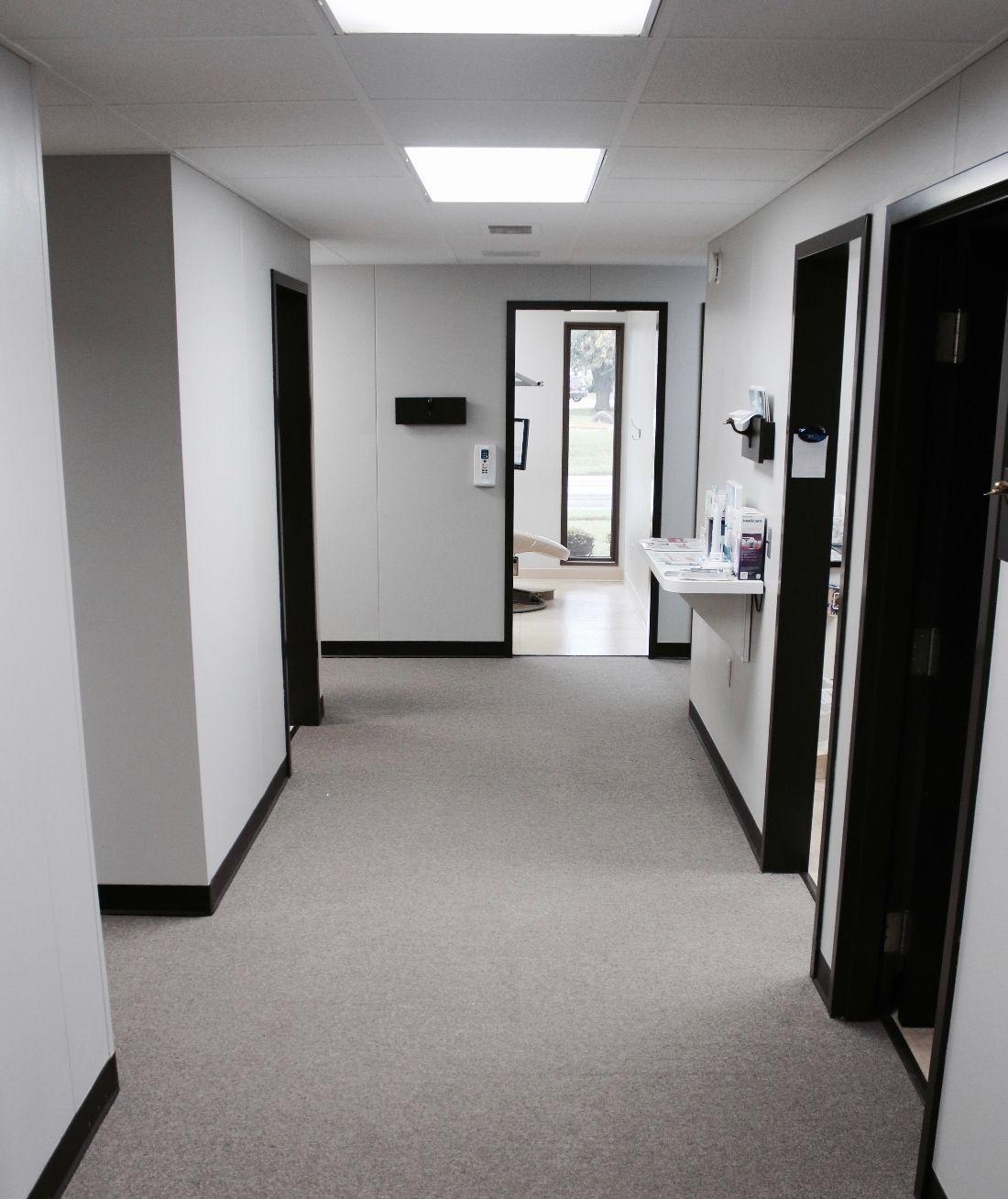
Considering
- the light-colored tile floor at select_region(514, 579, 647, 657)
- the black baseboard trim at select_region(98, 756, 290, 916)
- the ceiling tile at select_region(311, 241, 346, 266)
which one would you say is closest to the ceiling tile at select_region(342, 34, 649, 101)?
the black baseboard trim at select_region(98, 756, 290, 916)

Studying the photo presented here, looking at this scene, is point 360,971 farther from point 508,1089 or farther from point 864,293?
point 864,293

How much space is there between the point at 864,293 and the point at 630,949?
1822 mm

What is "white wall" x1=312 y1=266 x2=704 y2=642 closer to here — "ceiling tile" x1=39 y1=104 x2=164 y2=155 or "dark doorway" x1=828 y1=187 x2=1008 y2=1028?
"ceiling tile" x1=39 y1=104 x2=164 y2=155

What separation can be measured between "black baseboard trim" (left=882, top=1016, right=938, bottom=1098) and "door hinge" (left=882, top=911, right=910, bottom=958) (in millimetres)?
175

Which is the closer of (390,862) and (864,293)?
(864,293)

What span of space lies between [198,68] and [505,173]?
1350mm

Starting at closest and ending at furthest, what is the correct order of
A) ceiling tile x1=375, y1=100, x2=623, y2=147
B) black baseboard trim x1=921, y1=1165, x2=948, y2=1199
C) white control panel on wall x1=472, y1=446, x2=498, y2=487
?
black baseboard trim x1=921, y1=1165, x2=948, y2=1199 → ceiling tile x1=375, y1=100, x2=623, y2=147 → white control panel on wall x1=472, y1=446, x2=498, y2=487

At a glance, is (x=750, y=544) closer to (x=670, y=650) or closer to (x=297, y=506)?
(x=297, y=506)

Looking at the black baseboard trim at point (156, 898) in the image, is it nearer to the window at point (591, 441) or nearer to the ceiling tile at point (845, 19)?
the ceiling tile at point (845, 19)

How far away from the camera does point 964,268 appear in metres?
2.24

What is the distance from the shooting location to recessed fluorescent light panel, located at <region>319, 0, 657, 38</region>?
1701 millimetres

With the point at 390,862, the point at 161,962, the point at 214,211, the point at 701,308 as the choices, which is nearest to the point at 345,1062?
the point at 161,962

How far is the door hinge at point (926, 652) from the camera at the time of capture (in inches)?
95.1

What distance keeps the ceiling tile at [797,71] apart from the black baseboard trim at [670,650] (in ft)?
13.5
